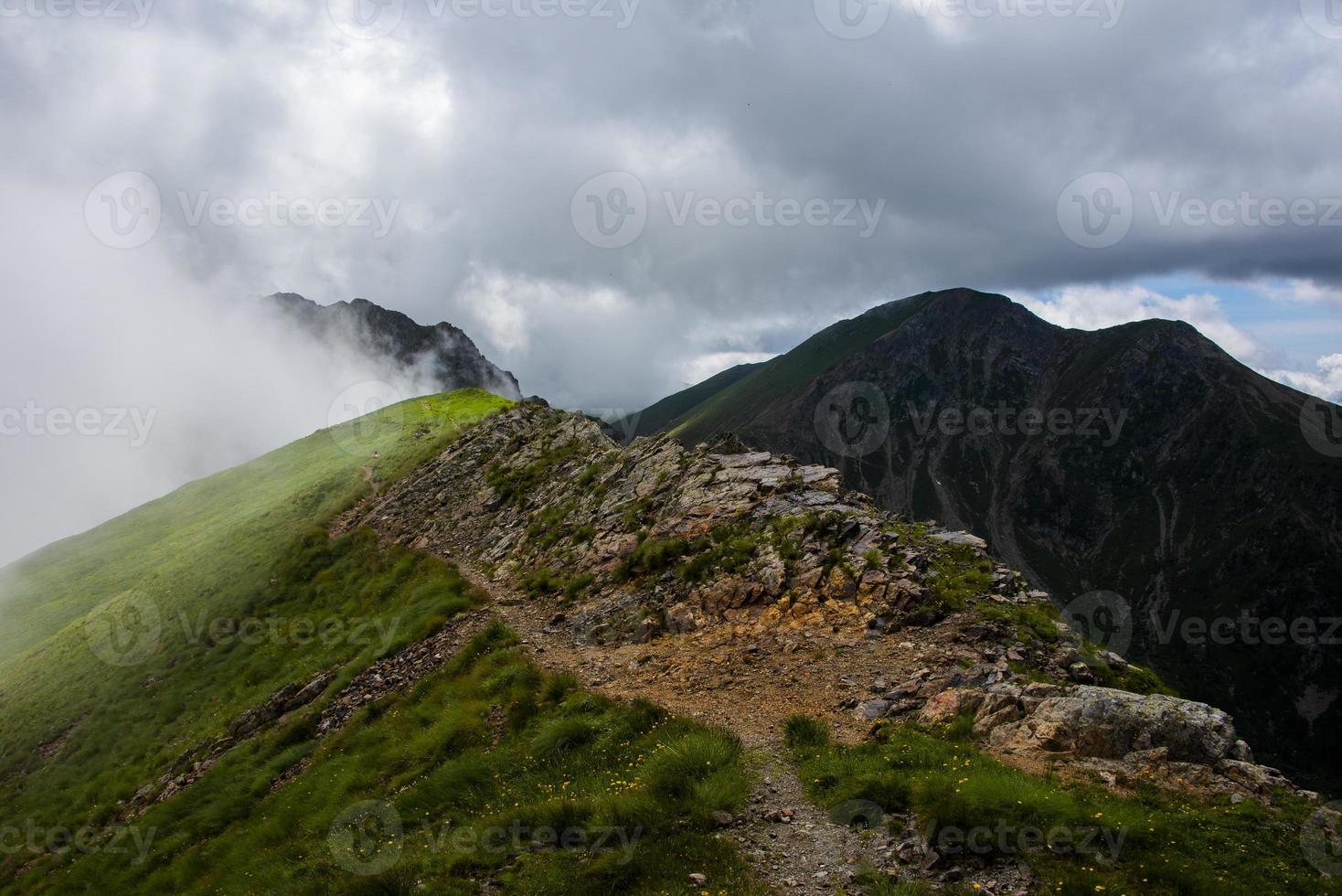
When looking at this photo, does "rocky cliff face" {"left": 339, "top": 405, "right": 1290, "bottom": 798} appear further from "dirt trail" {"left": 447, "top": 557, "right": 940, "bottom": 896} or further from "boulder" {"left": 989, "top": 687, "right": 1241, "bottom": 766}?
"dirt trail" {"left": 447, "top": 557, "right": 940, "bottom": 896}

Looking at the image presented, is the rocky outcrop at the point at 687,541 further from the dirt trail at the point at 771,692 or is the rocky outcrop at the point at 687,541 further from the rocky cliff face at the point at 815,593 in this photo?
the dirt trail at the point at 771,692

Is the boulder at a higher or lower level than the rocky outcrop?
lower

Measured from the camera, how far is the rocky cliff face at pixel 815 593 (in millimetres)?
14062

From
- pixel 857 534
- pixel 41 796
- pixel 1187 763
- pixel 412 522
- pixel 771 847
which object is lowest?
pixel 41 796

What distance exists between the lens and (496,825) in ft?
43.8

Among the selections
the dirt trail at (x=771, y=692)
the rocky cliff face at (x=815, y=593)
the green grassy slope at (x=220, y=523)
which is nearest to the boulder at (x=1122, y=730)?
the rocky cliff face at (x=815, y=593)

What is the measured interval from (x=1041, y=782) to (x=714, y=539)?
15.9 metres

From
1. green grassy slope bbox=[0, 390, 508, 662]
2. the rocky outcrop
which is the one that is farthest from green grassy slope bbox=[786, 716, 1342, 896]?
green grassy slope bbox=[0, 390, 508, 662]

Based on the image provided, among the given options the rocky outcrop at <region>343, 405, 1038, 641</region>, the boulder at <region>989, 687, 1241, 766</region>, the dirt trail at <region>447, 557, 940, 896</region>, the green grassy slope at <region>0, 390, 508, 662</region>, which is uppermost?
the green grassy slope at <region>0, 390, 508, 662</region>

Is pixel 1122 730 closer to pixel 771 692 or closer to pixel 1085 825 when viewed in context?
pixel 1085 825

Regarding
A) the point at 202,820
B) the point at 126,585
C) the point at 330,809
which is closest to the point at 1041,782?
the point at 330,809

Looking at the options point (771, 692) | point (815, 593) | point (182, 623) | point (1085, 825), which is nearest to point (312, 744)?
point (771, 692)

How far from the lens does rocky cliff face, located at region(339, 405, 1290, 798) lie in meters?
14.1

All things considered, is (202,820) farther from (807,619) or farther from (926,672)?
(926,672)
